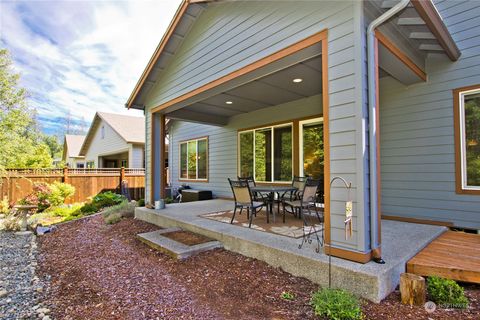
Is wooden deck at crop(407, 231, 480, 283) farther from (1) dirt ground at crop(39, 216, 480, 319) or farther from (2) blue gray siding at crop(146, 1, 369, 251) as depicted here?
(2) blue gray siding at crop(146, 1, 369, 251)

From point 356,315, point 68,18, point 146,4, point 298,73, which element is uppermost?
point 68,18

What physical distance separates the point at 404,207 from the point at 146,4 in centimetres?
836

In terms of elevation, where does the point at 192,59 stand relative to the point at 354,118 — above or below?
above

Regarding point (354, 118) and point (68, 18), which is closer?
point (354, 118)

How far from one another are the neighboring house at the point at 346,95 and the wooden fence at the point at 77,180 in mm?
5647

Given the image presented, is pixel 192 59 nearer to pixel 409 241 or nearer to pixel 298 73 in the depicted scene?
pixel 298 73

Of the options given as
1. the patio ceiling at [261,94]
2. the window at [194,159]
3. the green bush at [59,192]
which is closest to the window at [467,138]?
the patio ceiling at [261,94]

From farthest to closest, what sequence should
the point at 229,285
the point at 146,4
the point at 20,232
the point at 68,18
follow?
the point at 68,18 < the point at 146,4 < the point at 20,232 < the point at 229,285

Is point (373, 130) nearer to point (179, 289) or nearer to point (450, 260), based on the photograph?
point (450, 260)

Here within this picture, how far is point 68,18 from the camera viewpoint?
974 centimetres

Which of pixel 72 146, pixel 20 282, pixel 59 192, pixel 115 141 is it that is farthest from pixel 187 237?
pixel 72 146

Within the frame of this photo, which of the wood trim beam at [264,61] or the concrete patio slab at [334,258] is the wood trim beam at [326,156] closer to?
the wood trim beam at [264,61]

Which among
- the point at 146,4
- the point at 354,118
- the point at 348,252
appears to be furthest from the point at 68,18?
the point at 348,252

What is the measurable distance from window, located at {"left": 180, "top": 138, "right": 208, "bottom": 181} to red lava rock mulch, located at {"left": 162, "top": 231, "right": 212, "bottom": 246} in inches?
194
